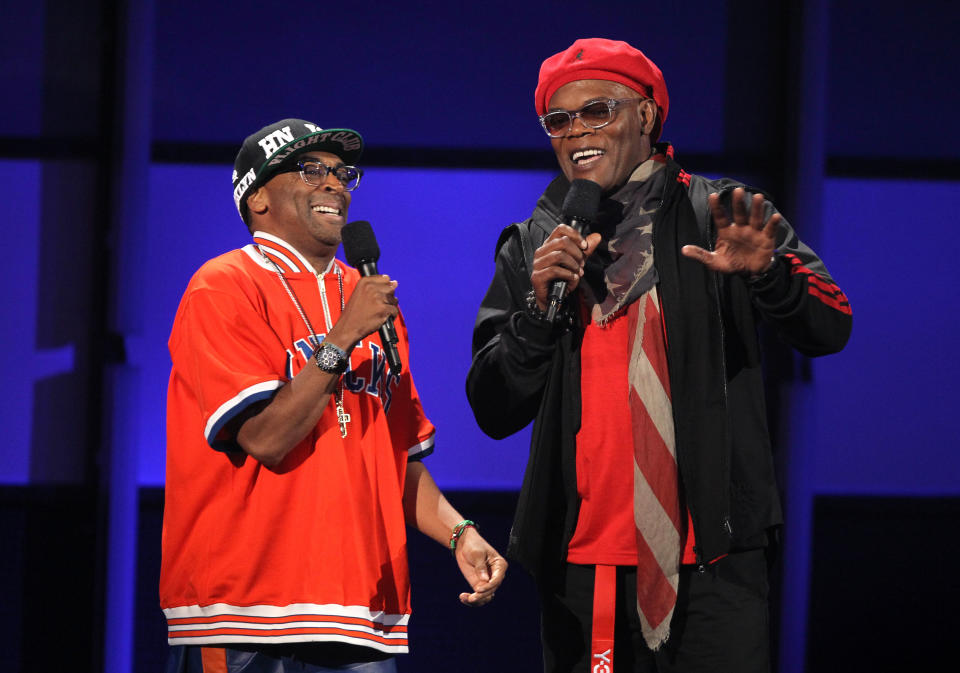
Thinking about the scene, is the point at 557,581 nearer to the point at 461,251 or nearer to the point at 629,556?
the point at 629,556

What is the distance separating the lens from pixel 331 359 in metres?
1.54

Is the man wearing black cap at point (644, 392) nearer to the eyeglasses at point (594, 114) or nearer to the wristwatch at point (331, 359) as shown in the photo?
the eyeglasses at point (594, 114)

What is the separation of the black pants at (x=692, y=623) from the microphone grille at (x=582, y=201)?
0.58 m

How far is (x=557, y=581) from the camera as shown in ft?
5.46

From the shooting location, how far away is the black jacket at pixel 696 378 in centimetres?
157

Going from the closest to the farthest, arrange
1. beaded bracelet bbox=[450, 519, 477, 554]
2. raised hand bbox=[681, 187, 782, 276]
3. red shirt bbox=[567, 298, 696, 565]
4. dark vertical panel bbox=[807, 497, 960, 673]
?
raised hand bbox=[681, 187, 782, 276]
red shirt bbox=[567, 298, 696, 565]
beaded bracelet bbox=[450, 519, 477, 554]
dark vertical panel bbox=[807, 497, 960, 673]

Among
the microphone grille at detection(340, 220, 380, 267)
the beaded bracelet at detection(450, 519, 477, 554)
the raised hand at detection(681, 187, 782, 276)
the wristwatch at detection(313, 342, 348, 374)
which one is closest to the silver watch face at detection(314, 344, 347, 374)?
the wristwatch at detection(313, 342, 348, 374)

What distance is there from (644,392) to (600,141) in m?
0.48

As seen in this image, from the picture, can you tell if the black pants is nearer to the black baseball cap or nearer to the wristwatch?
the wristwatch

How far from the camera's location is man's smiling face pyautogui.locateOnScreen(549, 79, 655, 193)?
178 centimetres

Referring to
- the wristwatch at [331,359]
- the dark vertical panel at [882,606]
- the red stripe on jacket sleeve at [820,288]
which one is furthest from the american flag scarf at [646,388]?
the dark vertical panel at [882,606]

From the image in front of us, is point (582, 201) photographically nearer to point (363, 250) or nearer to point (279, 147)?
point (363, 250)

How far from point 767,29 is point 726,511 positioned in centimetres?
261

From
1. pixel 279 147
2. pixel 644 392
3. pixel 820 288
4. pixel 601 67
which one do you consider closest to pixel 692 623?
pixel 644 392
